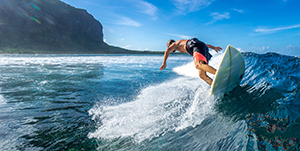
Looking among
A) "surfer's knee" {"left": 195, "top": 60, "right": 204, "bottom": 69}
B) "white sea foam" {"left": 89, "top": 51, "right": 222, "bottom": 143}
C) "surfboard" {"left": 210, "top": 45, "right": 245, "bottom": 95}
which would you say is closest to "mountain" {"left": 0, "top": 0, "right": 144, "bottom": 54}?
"white sea foam" {"left": 89, "top": 51, "right": 222, "bottom": 143}

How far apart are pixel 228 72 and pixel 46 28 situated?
141052 millimetres

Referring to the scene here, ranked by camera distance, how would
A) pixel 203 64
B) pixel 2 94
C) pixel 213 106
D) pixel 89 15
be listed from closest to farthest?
pixel 213 106, pixel 203 64, pixel 2 94, pixel 89 15

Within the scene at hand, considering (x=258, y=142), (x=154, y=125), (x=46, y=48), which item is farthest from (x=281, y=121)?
(x=46, y=48)

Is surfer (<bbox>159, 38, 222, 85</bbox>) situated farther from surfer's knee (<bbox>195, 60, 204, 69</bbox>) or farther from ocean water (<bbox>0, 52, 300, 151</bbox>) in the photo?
ocean water (<bbox>0, 52, 300, 151</bbox>)

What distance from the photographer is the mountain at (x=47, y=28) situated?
93312 millimetres

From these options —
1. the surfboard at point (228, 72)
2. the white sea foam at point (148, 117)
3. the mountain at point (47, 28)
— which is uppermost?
the mountain at point (47, 28)

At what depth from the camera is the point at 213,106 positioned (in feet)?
11.8

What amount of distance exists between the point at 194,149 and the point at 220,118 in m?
1.12

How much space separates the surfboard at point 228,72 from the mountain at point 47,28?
3720 inches

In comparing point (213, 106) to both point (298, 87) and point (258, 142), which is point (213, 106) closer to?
point (258, 142)

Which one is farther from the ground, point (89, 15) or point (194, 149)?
point (89, 15)

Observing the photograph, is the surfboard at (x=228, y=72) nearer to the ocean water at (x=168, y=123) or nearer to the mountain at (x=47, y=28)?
the ocean water at (x=168, y=123)

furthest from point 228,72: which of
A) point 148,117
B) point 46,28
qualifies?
point 46,28

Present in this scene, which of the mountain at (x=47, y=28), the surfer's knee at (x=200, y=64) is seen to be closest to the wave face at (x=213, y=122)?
the surfer's knee at (x=200, y=64)
